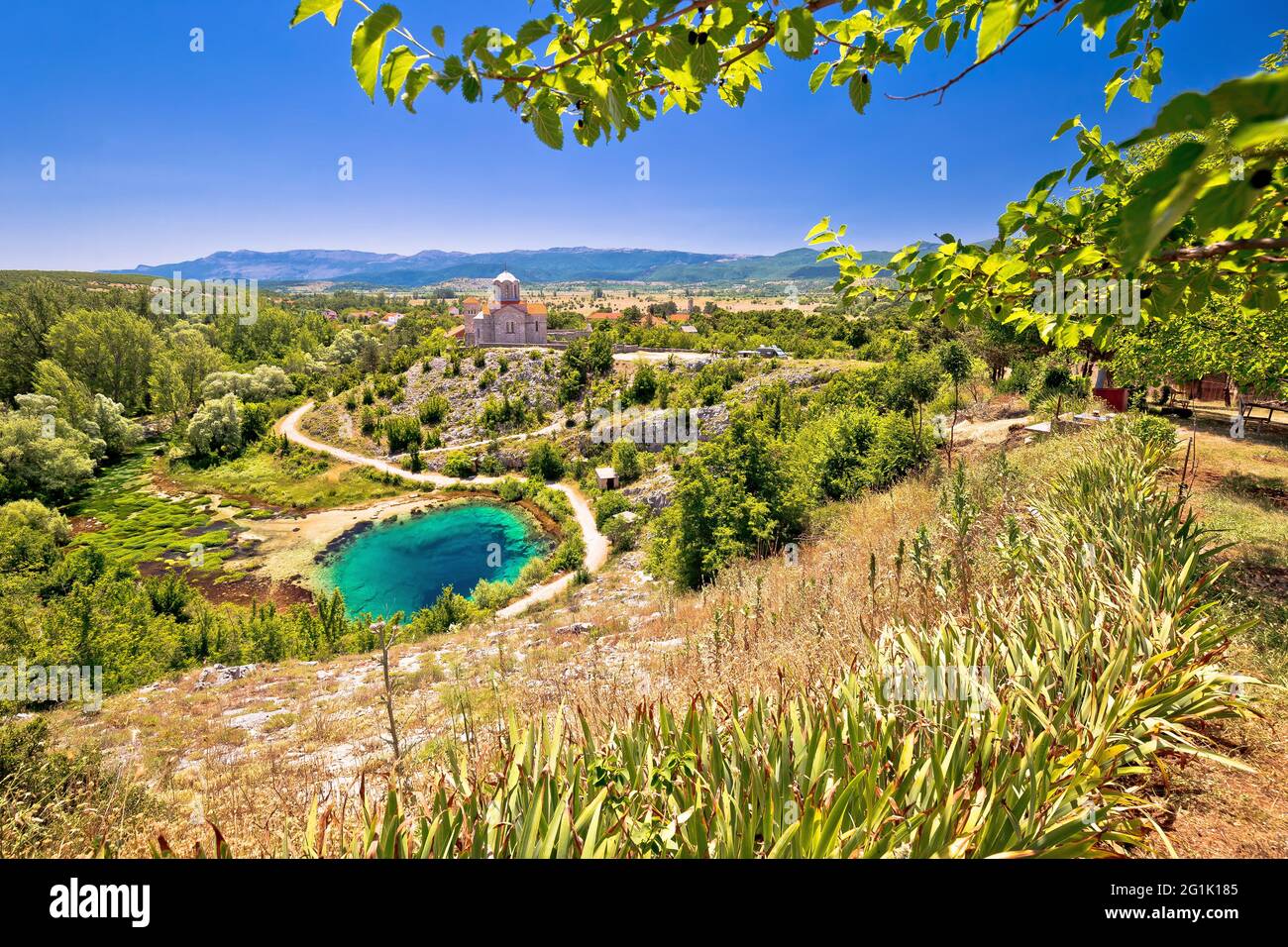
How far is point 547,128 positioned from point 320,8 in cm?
66

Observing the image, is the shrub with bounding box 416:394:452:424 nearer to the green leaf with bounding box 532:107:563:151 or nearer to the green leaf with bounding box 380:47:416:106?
the green leaf with bounding box 532:107:563:151

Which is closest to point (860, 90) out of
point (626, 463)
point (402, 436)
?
point (626, 463)

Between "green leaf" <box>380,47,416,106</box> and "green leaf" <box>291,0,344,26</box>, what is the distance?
0.47 feet

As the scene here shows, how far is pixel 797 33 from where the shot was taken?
171 cm

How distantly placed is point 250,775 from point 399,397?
3552 cm

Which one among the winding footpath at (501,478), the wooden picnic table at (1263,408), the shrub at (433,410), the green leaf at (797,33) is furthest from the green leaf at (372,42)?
the shrub at (433,410)

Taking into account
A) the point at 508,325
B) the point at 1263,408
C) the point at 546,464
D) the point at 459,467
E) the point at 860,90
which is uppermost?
the point at 508,325

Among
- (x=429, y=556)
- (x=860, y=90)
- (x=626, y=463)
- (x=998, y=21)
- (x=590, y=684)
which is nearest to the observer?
(x=998, y=21)

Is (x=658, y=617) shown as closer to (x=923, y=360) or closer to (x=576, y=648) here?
(x=576, y=648)

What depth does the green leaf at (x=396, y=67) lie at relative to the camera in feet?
4.74

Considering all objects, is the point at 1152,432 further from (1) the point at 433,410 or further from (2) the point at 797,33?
(1) the point at 433,410

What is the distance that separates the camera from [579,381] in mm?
34312

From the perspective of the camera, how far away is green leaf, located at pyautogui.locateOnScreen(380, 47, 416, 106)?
1.45 m
